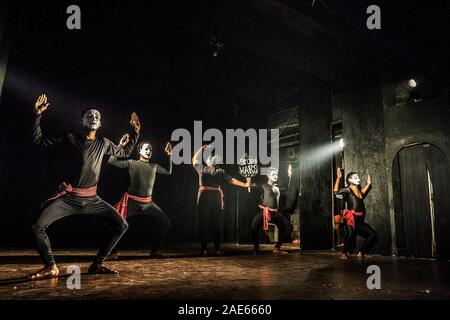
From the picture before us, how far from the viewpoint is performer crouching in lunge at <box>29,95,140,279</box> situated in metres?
3.60

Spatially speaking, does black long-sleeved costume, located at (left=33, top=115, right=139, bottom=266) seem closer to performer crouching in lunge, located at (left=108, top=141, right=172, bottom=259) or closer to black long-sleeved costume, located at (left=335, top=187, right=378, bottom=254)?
performer crouching in lunge, located at (left=108, top=141, right=172, bottom=259)

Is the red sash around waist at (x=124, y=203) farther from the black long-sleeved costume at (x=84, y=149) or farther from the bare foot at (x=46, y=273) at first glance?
the bare foot at (x=46, y=273)

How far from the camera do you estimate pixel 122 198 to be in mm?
5656

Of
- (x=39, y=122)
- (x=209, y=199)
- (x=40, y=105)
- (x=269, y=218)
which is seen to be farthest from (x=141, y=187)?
(x=269, y=218)

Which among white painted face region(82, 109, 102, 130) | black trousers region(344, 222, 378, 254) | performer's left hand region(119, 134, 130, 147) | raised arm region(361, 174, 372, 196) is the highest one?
white painted face region(82, 109, 102, 130)

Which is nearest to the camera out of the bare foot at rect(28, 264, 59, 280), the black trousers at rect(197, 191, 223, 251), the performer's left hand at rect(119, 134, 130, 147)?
the bare foot at rect(28, 264, 59, 280)

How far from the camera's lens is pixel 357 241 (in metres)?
7.39

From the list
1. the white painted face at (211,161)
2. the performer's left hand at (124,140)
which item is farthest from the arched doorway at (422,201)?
the performer's left hand at (124,140)

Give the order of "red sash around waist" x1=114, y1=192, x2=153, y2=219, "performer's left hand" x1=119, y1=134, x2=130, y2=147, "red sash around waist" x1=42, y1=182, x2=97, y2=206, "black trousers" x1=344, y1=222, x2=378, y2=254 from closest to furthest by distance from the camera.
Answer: "red sash around waist" x1=42, y1=182, x2=97, y2=206 < "performer's left hand" x1=119, y1=134, x2=130, y2=147 < "red sash around waist" x1=114, y1=192, x2=153, y2=219 < "black trousers" x1=344, y1=222, x2=378, y2=254

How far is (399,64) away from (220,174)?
501 cm

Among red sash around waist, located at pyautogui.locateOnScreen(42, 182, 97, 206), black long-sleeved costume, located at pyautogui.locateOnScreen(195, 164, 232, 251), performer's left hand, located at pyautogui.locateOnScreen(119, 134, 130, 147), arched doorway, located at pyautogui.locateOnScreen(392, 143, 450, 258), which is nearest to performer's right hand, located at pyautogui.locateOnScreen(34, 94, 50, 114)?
red sash around waist, located at pyautogui.locateOnScreen(42, 182, 97, 206)

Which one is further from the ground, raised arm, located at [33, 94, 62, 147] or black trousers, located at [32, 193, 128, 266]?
raised arm, located at [33, 94, 62, 147]

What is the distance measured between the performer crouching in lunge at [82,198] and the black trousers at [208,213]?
2837mm
